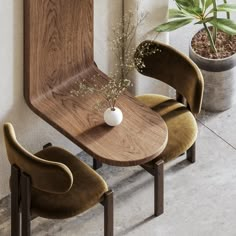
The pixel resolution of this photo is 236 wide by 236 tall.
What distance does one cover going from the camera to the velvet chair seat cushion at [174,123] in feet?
16.2

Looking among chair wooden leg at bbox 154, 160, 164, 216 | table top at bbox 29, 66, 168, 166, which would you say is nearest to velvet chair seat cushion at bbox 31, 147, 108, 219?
table top at bbox 29, 66, 168, 166

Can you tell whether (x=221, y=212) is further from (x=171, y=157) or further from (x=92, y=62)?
(x=92, y=62)

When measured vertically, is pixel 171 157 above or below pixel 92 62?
below

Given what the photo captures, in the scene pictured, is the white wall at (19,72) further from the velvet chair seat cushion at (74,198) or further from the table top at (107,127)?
the velvet chair seat cushion at (74,198)

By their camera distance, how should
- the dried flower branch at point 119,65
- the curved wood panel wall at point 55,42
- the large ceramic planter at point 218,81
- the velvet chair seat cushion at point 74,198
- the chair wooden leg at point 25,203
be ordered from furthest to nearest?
the large ceramic planter at point 218,81, the dried flower branch at point 119,65, the curved wood panel wall at point 55,42, the velvet chair seat cushion at point 74,198, the chair wooden leg at point 25,203

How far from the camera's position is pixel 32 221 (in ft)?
16.5

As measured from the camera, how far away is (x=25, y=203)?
4.50 metres

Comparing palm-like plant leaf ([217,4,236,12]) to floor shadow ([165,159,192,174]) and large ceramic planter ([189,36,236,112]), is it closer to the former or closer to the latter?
large ceramic planter ([189,36,236,112])

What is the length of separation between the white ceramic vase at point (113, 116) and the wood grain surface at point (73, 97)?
0.04 meters

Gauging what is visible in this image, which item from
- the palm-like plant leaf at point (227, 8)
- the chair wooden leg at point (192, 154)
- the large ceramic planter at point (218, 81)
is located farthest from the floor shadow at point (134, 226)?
the palm-like plant leaf at point (227, 8)

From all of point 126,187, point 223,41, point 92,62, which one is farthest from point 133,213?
point 223,41

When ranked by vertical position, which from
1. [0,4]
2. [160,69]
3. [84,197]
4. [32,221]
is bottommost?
[32,221]

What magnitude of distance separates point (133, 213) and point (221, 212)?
534mm

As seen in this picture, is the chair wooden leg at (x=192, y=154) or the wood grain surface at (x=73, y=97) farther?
the chair wooden leg at (x=192, y=154)
